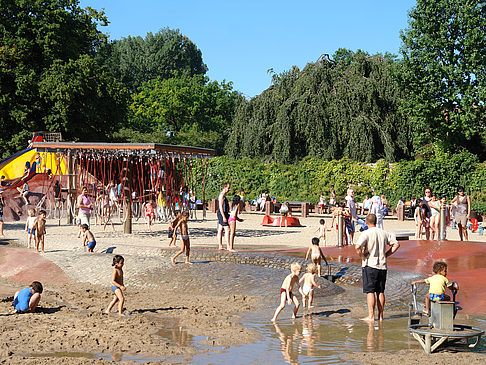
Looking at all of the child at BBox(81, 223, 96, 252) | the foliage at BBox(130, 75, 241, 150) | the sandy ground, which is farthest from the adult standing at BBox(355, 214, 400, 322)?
the foliage at BBox(130, 75, 241, 150)

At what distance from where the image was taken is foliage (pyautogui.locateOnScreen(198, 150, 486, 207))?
32719 millimetres

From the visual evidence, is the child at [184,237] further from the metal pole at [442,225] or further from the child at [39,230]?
the metal pole at [442,225]

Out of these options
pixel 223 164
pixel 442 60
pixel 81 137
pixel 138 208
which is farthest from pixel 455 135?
pixel 81 137

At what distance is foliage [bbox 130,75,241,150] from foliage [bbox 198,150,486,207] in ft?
75.4

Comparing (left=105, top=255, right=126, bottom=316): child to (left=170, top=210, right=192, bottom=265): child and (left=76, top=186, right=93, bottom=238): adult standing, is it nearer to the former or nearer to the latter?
(left=170, top=210, right=192, bottom=265): child

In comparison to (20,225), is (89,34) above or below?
above

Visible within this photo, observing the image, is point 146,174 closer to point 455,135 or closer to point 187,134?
point 455,135

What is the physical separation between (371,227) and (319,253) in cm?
375

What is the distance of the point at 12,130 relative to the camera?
40.4 meters

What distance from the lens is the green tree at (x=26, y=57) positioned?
39.5m

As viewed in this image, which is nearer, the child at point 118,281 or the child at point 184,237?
the child at point 118,281

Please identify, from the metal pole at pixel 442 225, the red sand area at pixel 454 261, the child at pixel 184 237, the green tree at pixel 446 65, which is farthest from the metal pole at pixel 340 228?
the green tree at pixel 446 65

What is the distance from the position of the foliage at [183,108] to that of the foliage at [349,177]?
2299 cm

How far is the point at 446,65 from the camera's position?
38.2 metres
